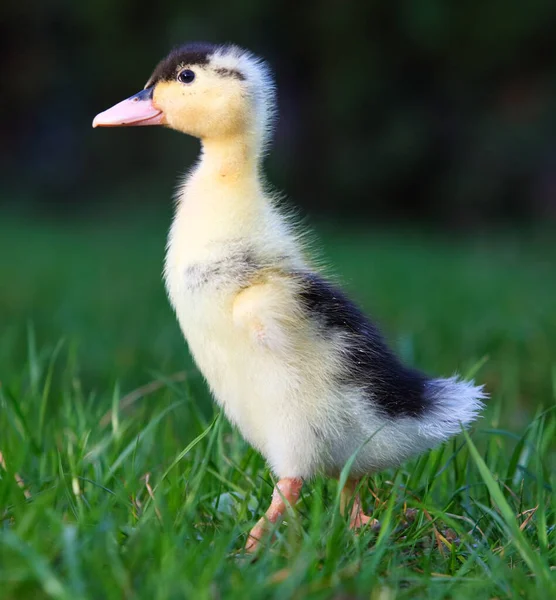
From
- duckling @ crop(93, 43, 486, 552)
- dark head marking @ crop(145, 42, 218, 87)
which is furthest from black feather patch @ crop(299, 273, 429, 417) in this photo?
dark head marking @ crop(145, 42, 218, 87)

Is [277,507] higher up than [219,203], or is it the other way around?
[219,203]

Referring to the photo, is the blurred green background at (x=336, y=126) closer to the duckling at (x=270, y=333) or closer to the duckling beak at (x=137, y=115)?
the duckling beak at (x=137, y=115)

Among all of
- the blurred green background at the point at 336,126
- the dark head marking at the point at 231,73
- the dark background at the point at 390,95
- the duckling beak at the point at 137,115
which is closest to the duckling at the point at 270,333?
the dark head marking at the point at 231,73

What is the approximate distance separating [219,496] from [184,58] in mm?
1226

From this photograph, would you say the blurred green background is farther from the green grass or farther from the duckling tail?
the duckling tail

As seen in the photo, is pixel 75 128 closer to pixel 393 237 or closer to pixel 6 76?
pixel 6 76

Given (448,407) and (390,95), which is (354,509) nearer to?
(448,407)

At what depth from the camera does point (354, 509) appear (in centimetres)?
284

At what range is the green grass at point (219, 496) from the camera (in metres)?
2.04

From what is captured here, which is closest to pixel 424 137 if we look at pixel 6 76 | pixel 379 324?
pixel 6 76

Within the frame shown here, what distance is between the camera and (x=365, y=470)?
2711mm

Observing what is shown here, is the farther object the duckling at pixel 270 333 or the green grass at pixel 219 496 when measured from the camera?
the duckling at pixel 270 333

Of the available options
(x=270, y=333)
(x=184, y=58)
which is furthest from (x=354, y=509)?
(x=184, y=58)

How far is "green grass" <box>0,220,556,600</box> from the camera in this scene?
2041 millimetres
